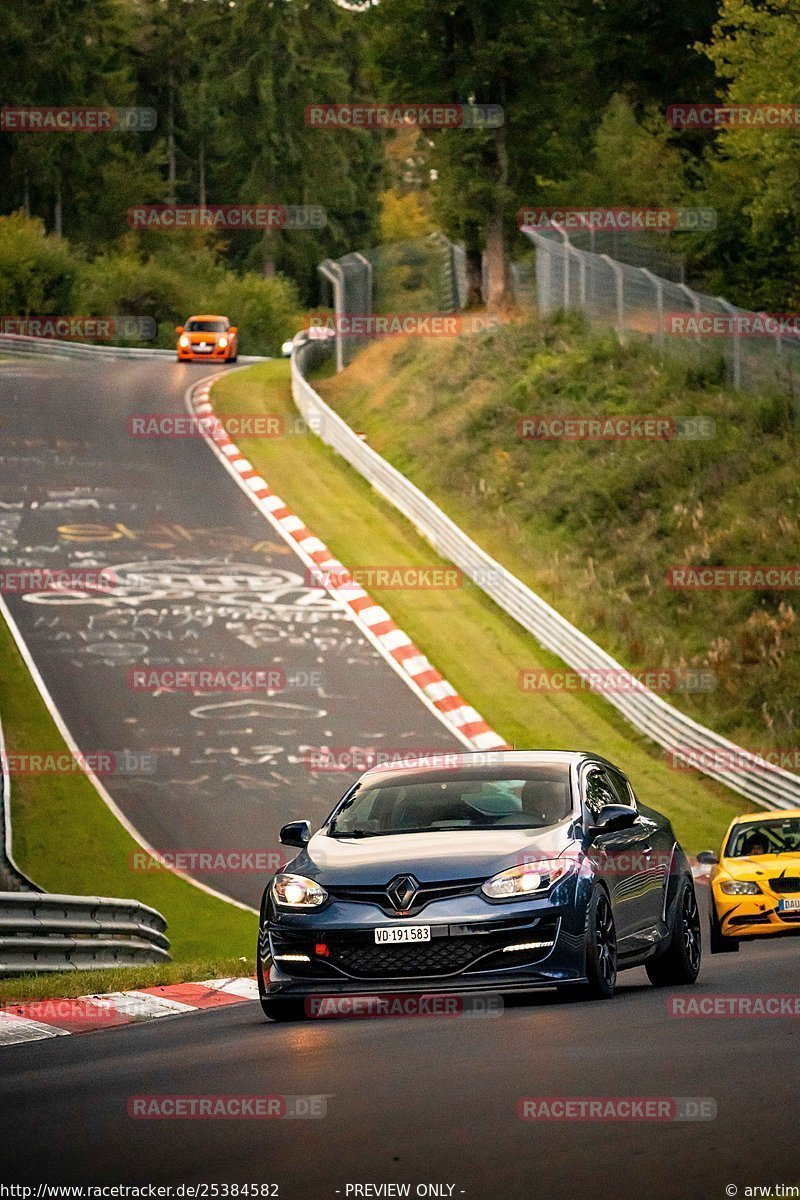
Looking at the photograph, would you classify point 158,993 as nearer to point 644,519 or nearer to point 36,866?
point 36,866

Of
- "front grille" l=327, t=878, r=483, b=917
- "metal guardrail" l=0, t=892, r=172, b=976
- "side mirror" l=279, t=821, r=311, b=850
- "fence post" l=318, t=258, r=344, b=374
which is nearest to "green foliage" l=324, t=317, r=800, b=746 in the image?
"fence post" l=318, t=258, r=344, b=374

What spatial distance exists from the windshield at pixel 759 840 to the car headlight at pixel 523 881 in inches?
255

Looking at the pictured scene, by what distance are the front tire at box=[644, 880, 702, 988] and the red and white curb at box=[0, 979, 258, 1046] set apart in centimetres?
263

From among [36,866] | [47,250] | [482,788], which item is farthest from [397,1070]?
[47,250]

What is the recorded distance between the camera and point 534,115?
174 feet

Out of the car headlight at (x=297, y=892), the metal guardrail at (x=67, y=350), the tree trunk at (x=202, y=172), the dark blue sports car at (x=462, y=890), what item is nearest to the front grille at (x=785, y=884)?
the dark blue sports car at (x=462, y=890)

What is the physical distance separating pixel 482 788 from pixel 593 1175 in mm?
5943

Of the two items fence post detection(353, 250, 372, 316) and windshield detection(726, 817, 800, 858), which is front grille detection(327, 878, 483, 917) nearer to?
windshield detection(726, 817, 800, 858)

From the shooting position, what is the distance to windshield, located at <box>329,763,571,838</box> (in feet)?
37.9

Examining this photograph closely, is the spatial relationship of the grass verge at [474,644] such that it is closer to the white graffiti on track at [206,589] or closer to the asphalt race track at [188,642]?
the asphalt race track at [188,642]

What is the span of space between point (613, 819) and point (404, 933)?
1.58 meters

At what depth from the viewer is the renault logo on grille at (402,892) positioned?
10.7m

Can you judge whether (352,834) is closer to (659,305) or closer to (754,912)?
(754,912)

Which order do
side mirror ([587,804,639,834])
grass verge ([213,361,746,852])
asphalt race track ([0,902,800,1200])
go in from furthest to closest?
grass verge ([213,361,746,852]), side mirror ([587,804,639,834]), asphalt race track ([0,902,800,1200])
